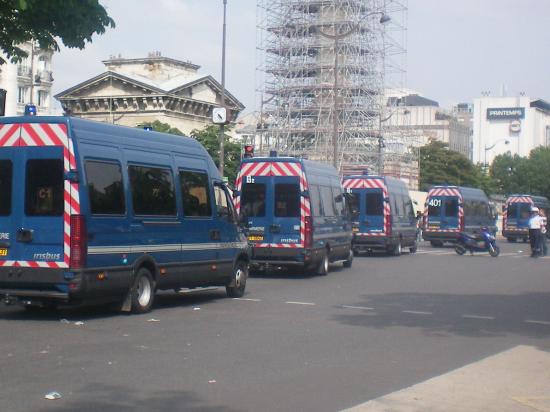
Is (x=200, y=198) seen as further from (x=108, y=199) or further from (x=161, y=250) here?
(x=108, y=199)

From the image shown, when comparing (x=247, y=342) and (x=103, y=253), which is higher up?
(x=103, y=253)

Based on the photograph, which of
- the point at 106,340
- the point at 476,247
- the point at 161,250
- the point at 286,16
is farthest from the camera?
the point at 286,16

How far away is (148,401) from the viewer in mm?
8391

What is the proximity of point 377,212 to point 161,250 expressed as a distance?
20.7 metres

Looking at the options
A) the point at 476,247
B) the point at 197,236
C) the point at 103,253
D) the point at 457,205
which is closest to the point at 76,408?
the point at 103,253

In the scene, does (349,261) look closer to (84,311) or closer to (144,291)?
(144,291)

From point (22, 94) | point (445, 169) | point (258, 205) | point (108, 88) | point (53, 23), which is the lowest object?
point (258, 205)

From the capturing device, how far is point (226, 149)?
51.9 metres

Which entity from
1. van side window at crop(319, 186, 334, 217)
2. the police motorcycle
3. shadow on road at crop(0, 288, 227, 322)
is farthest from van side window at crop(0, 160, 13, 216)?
the police motorcycle

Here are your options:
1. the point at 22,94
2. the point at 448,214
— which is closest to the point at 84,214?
the point at 448,214

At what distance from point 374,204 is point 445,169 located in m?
72.0

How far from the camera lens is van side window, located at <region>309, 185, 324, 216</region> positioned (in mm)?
23656

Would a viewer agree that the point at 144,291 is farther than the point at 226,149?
No

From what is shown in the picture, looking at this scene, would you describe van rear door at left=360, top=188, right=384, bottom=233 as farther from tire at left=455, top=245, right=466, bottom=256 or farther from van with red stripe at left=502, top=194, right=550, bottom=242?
van with red stripe at left=502, top=194, right=550, bottom=242
